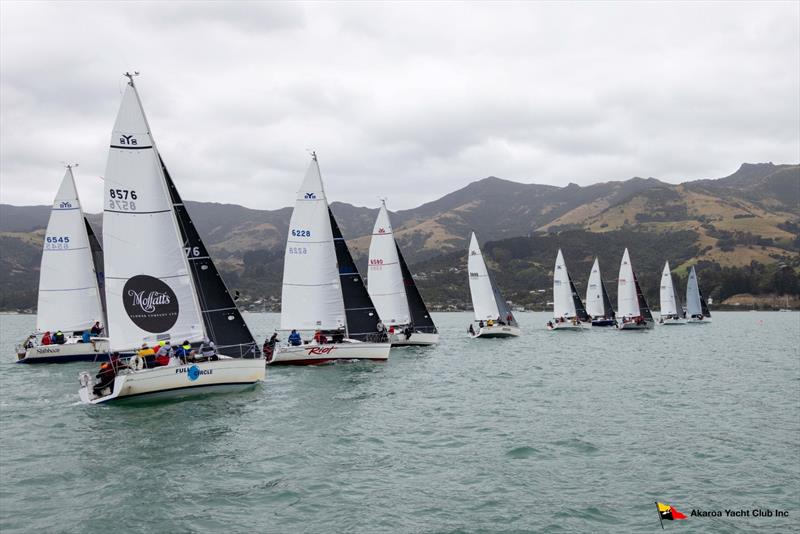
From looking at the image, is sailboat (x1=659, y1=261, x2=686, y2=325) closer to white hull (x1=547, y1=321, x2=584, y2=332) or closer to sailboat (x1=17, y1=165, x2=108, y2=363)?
white hull (x1=547, y1=321, x2=584, y2=332)

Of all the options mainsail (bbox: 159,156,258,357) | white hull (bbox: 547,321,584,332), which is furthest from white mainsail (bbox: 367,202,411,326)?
white hull (bbox: 547,321,584,332)

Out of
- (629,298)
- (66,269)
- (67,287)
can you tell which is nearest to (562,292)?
(629,298)

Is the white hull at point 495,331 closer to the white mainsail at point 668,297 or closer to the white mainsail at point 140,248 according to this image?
the white mainsail at point 140,248

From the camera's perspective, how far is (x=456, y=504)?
1341 centimetres

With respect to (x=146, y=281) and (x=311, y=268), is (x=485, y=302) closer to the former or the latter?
(x=311, y=268)

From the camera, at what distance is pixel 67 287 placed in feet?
141

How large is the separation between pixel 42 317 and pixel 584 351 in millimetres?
39519

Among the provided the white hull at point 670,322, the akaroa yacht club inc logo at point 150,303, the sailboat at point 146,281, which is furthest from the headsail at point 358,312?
the white hull at point 670,322

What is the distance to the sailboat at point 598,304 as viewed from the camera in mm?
89562

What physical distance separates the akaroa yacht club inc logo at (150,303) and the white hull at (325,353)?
1171cm

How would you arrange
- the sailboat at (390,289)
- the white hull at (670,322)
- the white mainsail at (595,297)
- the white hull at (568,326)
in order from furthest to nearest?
1. the white hull at (670,322)
2. the white mainsail at (595,297)
3. the white hull at (568,326)
4. the sailboat at (390,289)

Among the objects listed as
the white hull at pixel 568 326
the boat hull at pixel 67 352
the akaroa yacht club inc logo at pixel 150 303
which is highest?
the akaroa yacht club inc logo at pixel 150 303

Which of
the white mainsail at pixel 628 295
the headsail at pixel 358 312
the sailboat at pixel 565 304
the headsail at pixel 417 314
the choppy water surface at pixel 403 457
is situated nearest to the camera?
the choppy water surface at pixel 403 457

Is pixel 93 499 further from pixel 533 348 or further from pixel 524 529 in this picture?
pixel 533 348
